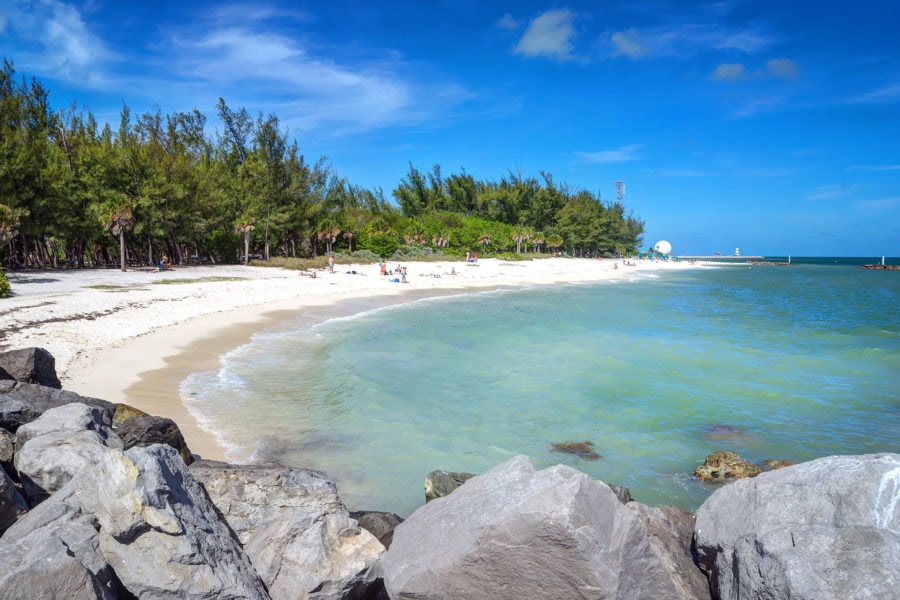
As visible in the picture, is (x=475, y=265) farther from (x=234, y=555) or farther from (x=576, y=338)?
(x=234, y=555)

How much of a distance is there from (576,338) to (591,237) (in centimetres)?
8170

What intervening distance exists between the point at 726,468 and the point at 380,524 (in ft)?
20.4

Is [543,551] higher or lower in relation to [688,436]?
higher

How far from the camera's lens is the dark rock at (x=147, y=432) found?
743cm

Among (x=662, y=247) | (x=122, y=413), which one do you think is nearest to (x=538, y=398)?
(x=122, y=413)

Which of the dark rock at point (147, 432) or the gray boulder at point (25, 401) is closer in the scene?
the gray boulder at point (25, 401)

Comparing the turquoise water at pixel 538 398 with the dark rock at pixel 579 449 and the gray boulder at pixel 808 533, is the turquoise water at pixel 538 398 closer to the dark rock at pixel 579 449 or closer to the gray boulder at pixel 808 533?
the dark rock at pixel 579 449

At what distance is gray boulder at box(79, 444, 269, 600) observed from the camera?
388cm

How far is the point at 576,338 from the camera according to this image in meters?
23.5

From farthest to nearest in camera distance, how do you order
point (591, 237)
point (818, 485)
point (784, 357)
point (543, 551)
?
point (591, 237) → point (784, 357) → point (818, 485) → point (543, 551)

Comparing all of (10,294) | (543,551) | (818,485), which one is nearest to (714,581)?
(818,485)

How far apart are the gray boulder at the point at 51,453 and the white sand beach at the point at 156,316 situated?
11.0 feet

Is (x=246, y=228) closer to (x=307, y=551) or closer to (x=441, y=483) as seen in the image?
(x=441, y=483)

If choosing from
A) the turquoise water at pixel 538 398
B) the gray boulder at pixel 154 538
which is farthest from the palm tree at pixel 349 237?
the gray boulder at pixel 154 538
